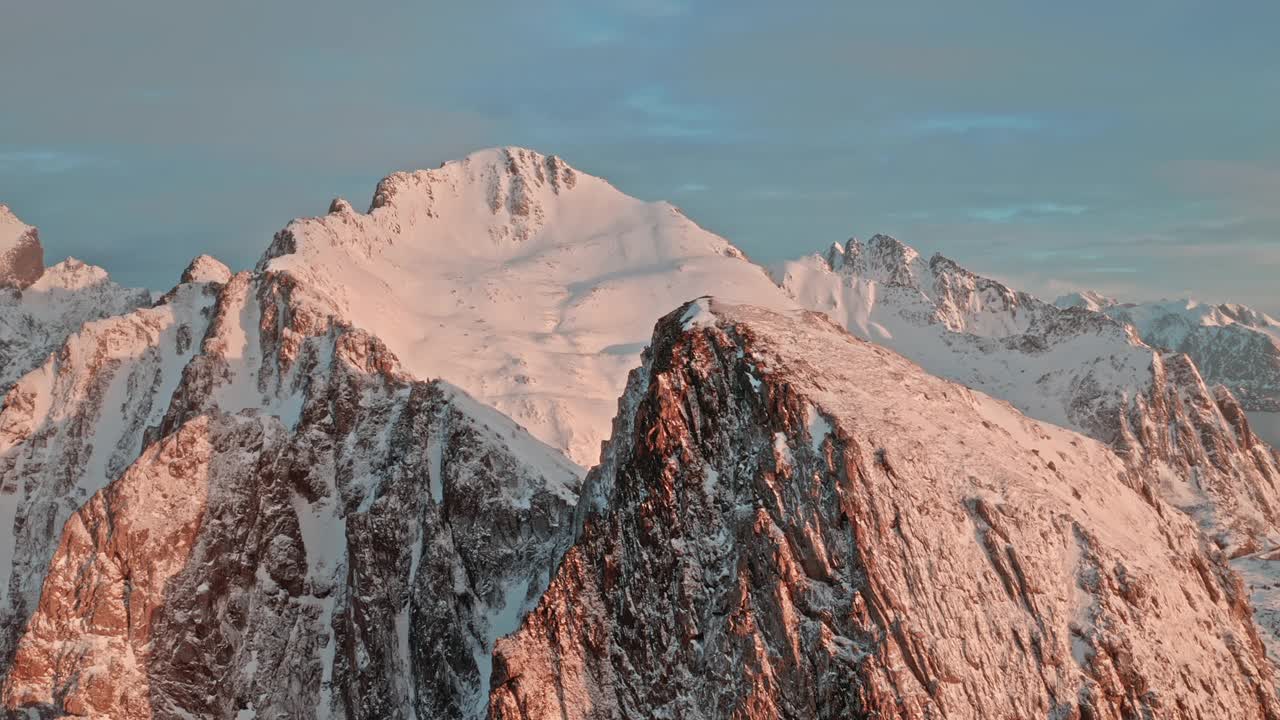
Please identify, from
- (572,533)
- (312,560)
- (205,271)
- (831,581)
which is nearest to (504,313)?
(205,271)

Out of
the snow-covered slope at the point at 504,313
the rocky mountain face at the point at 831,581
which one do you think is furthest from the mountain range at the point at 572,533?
the snow-covered slope at the point at 504,313

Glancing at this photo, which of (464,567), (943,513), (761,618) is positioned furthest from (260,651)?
(943,513)

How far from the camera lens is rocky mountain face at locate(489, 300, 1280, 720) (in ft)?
208

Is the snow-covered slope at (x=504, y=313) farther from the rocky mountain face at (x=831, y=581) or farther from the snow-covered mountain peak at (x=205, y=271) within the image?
the rocky mountain face at (x=831, y=581)

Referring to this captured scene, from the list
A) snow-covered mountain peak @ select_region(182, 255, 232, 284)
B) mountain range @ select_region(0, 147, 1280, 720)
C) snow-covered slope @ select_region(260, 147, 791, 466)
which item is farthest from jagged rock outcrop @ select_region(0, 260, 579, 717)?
snow-covered mountain peak @ select_region(182, 255, 232, 284)

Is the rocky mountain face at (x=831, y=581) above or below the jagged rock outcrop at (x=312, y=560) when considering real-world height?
above

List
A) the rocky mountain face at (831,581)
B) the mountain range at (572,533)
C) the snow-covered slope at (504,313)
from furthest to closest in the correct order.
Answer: the snow-covered slope at (504,313), the mountain range at (572,533), the rocky mountain face at (831,581)

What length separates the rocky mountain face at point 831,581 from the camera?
63.5 m

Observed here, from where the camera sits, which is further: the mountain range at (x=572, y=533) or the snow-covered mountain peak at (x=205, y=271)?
the snow-covered mountain peak at (x=205, y=271)

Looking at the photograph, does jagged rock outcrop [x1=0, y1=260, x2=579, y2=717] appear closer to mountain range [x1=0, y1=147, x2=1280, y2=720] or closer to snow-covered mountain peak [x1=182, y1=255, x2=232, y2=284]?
mountain range [x1=0, y1=147, x2=1280, y2=720]

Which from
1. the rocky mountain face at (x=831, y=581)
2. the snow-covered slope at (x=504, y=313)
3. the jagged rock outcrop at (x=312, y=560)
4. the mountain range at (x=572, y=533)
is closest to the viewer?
the rocky mountain face at (x=831, y=581)

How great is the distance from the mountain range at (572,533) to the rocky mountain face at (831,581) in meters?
0.19

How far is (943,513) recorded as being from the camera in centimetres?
6838

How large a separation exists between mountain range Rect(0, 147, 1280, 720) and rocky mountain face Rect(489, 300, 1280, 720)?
19 centimetres
